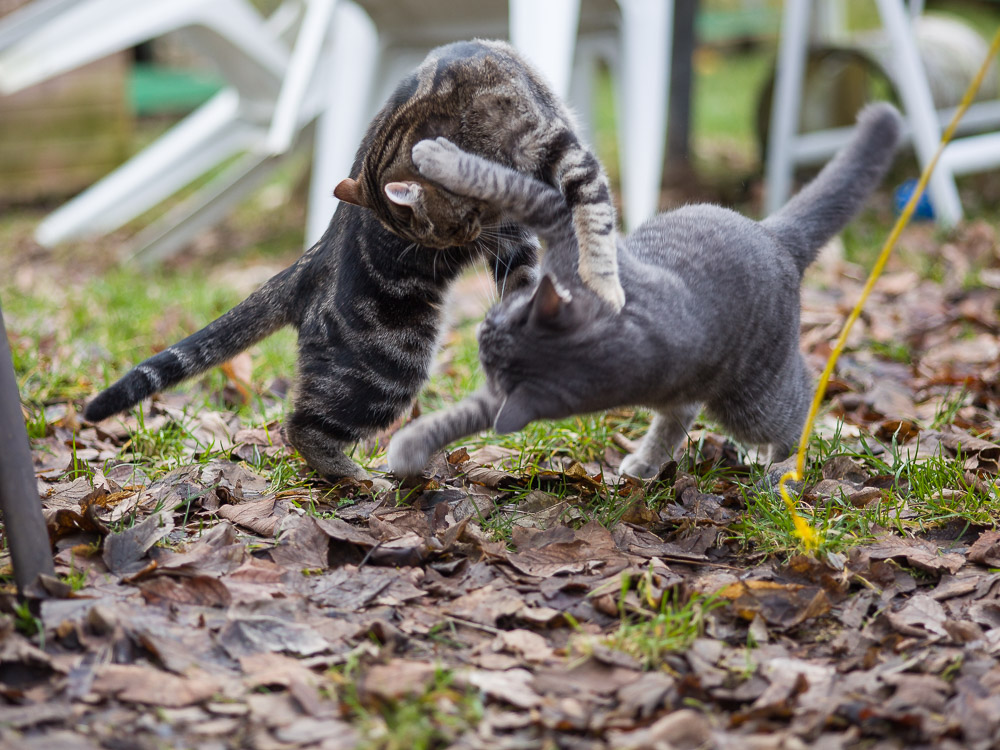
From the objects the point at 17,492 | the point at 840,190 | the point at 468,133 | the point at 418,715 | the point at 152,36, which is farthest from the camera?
the point at 152,36

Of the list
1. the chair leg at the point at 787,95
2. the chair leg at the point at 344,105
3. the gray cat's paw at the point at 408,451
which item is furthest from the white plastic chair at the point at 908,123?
the gray cat's paw at the point at 408,451

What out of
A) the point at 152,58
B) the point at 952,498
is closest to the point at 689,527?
the point at 952,498

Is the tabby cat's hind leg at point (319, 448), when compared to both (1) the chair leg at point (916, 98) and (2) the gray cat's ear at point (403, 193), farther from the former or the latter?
(1) the chair leg at point (916, 98)

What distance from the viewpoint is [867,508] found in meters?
2.05

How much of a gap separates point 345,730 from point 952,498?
4.67 feet

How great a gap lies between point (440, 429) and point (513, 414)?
0.21m

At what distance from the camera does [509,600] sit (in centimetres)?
172

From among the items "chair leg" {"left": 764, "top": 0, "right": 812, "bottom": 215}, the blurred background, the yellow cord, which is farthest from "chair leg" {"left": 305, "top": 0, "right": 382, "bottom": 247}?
the yellow cord

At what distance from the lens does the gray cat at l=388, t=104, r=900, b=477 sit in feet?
5.95

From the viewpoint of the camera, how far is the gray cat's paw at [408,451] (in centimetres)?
187

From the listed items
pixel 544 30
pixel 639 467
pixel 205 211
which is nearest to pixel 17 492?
pixel 639 467

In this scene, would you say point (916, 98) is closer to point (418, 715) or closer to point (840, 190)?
point (840, 190)

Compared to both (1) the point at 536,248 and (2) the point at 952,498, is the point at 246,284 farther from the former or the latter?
(2) the point at 952,498

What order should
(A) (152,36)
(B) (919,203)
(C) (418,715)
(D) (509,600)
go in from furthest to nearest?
(B) (919,203) → (A) (152,36) → (D) (509,600) → (C) (418,715)
